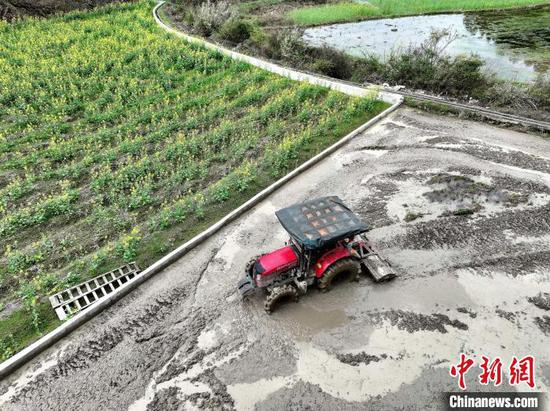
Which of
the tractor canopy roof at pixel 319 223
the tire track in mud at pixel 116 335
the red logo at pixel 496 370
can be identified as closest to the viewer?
the red logo at pixel 496 370

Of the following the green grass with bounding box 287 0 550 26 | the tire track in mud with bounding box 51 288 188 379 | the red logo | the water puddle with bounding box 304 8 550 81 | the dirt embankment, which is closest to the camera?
the red logo

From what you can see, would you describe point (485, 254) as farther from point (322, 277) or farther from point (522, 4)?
point (522, 4)

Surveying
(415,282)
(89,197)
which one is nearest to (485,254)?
(415,282)

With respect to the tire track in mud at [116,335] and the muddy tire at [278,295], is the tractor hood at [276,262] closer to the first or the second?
the muddy tire at [278,295]

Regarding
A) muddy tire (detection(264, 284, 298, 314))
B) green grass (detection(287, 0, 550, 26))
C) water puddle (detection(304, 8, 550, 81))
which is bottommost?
muddy tire (detection(264, 284, 298, 314))

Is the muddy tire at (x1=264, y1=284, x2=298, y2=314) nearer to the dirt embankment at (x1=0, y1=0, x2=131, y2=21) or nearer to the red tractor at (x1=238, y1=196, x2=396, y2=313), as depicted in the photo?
the red tractor at (x1=238, y1=196, x2=396, y2=313)

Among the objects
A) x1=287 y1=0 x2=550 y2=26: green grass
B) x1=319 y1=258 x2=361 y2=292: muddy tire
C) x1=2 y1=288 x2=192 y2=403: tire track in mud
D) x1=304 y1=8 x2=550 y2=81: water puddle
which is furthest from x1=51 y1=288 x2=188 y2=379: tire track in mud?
x1=287 y1=0 x2=550 y2=26: green grass

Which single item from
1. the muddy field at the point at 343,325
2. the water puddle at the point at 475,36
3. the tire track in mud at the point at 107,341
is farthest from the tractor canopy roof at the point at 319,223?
the water puddle at the point at 475,36
